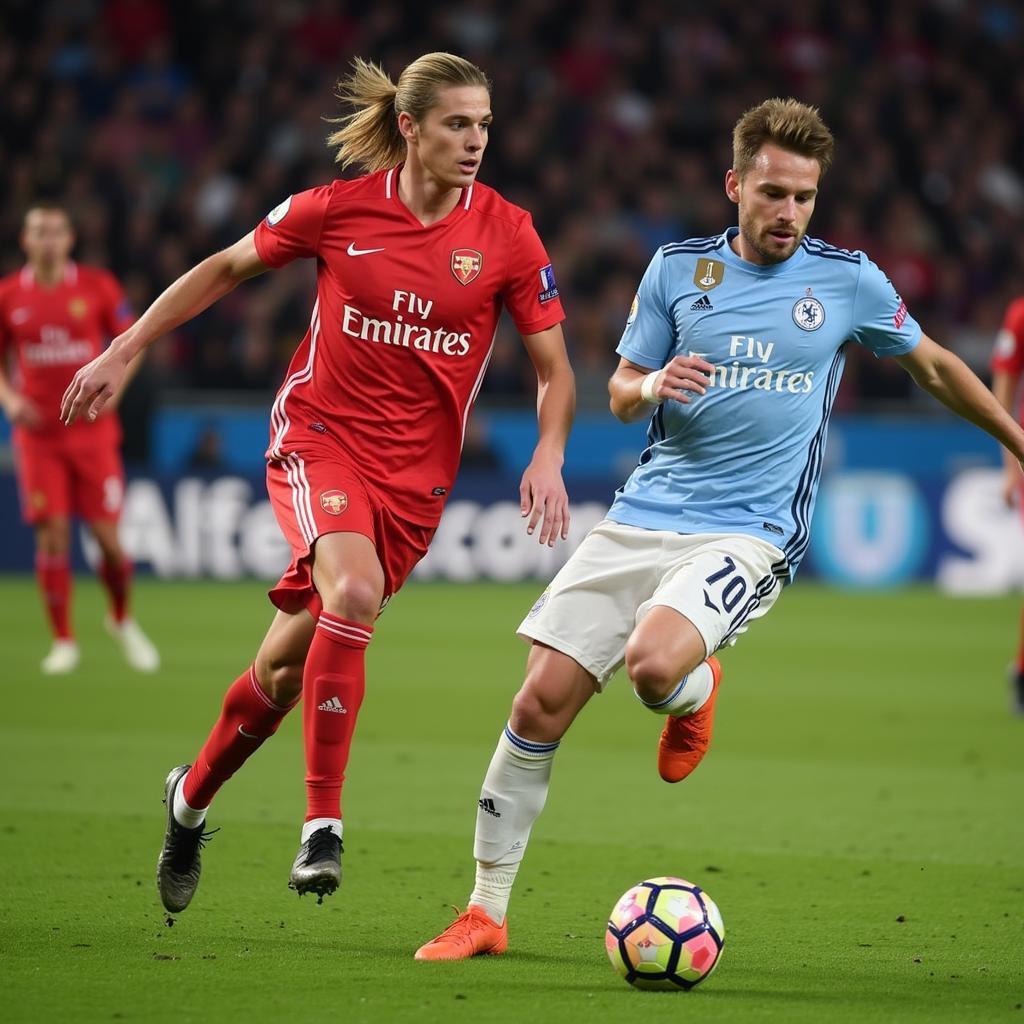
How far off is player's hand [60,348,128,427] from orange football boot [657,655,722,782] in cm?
182

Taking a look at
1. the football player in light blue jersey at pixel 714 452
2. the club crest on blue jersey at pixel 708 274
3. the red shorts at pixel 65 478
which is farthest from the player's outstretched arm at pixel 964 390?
the red shorts at pixel 65 478

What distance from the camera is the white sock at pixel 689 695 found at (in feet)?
15.9

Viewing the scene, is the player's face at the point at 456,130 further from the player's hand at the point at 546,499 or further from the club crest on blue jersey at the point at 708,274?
the player's hand at the point at 546,499

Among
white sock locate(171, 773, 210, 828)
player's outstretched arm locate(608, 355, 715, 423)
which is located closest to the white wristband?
player's outstretched arm locate(608, 355, 715, 423)

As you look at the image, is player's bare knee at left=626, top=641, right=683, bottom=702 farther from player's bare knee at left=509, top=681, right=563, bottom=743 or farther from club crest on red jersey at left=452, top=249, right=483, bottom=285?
club crest on red jersey at left=452, top=249, right=483, bottom=285

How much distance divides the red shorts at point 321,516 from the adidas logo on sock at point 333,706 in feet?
1.11

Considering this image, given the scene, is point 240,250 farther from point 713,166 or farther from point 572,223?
point 713,166

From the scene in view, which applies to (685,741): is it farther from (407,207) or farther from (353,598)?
(407,207)

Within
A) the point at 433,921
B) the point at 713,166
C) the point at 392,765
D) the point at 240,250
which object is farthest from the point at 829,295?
the point at 713,166

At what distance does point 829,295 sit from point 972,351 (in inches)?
543

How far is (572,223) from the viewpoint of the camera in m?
19.3

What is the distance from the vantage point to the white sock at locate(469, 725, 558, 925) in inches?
191

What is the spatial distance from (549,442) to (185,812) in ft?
4.93

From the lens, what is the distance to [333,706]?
15.5ft
